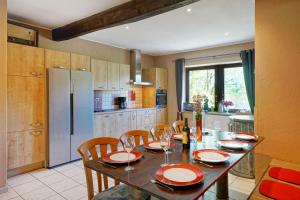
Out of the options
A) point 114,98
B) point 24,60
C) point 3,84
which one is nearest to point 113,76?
point 114,98

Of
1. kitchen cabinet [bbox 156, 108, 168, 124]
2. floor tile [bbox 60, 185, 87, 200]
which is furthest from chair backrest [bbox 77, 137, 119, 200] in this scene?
kitchen cabinet [bbox 156, 108, 168, 124]

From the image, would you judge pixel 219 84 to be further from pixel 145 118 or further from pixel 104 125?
pixel 104 125

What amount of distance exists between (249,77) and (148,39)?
98.6 inches

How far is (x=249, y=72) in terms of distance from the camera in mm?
4355

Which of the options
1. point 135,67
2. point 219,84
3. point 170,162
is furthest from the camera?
point 135,67

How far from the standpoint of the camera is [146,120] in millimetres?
5242

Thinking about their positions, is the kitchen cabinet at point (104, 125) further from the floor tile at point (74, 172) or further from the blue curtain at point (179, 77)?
the blue curtain at point (179, 77)

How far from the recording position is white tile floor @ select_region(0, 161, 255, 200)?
245 cm

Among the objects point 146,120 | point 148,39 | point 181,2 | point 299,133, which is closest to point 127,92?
point 146,120

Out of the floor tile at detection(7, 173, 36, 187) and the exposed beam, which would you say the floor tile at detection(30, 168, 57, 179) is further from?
the exposed beam

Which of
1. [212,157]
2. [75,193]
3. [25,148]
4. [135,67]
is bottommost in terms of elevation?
[75,193]

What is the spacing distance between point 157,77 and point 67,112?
2907 millimetres

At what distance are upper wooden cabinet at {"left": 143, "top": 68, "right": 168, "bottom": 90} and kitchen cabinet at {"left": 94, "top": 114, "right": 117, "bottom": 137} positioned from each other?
1848 millimetres

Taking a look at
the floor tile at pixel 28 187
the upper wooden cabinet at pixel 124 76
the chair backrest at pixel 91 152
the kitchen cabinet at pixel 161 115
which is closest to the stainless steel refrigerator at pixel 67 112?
the floor tile at pixel 28 187
